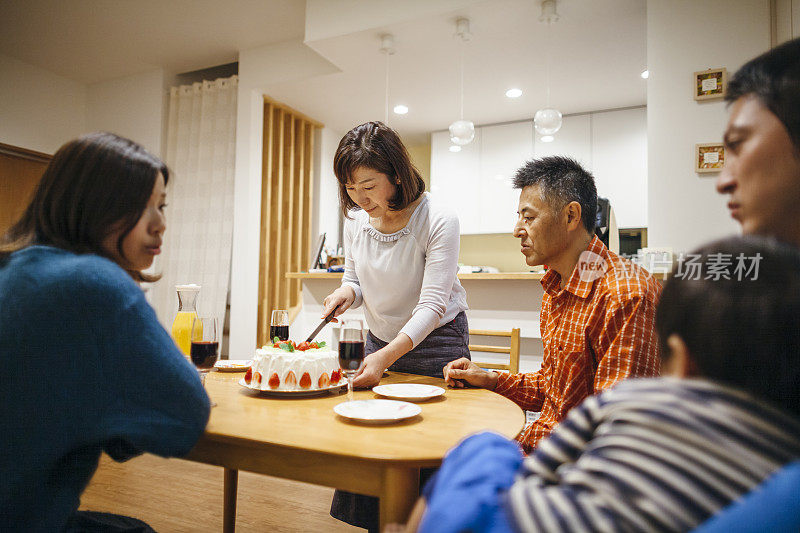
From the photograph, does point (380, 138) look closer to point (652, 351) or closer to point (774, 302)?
point (652, 351)

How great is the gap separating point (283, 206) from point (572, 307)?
4.35m

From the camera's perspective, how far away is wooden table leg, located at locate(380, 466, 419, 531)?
31.1 inches

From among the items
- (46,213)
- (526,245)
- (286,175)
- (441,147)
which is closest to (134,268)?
(46,213)

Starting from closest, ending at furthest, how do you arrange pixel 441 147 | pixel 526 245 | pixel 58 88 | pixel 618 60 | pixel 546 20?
pixel 526 245
pixel 546 20
pixel 618 60
pixel 58 88
pixel 441 147

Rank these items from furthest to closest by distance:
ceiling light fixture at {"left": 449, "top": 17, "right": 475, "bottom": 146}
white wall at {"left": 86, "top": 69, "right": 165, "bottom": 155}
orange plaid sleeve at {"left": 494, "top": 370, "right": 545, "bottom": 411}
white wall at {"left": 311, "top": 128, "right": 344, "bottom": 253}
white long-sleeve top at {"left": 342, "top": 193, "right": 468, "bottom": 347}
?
white wall at {"left": 311, "top": 128, "right": 344, "bottom": 253} < white wall at {"left": 86, "top": 69, "right": 165, "bottom": 155} < ceiling light fixture at {"left": 449, "top": 17, "right": 475, "bottom": 146} < white long-sleeve top at {"left": 342, "top": 193, "right": 468, "bottom": 347} < orange plaid sleeve at {"left": 494, "top": 370, "right": 545, "bottom": 411}

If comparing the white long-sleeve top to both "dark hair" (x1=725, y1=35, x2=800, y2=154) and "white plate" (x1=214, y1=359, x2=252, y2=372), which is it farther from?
"dark hair" (x1=725, y1=35, x2=800, y2=154)

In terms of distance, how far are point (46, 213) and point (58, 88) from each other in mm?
5515

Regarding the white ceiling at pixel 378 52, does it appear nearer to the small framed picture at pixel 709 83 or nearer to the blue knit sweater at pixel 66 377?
the small framed picture at pixel 709 83

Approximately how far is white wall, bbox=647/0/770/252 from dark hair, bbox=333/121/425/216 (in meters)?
1.92

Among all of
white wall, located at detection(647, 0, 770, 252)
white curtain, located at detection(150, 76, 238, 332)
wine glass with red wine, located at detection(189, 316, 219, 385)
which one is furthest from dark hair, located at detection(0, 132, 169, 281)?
white curtain, located at detection(150, 76, 238, 332)

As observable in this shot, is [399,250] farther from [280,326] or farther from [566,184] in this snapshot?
[566,184]

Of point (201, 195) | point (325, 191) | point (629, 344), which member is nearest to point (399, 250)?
point (629, 344)

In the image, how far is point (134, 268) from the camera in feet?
3.33

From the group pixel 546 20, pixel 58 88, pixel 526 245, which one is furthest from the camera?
pixel 58 88
